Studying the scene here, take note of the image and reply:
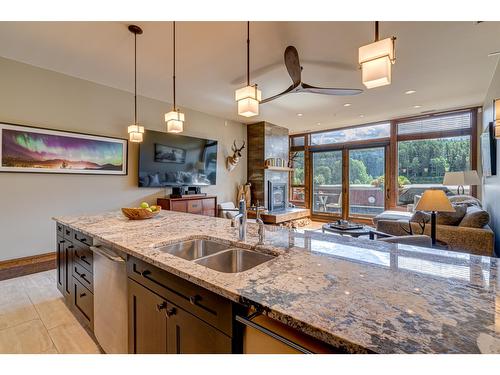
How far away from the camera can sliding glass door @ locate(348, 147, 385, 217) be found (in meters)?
6.50

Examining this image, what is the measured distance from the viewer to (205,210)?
5.10m

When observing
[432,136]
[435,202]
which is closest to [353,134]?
[432,136]

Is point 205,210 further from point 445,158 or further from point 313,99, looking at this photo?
point 445,158

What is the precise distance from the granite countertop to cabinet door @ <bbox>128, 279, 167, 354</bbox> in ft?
0.73

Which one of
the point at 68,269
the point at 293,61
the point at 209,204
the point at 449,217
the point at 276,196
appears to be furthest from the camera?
the point at 276,196

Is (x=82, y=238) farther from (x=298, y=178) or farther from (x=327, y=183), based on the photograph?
(x=298, y=178)

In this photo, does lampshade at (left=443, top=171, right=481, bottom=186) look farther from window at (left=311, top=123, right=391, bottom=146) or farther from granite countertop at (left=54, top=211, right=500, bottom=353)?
granite countertop at (left=54, top=211, right=500, bottom=353)

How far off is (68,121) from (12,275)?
2.25 meters

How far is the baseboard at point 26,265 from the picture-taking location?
3.09 meters

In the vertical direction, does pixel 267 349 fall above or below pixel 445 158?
below

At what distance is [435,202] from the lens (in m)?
2.42

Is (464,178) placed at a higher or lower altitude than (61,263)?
higher

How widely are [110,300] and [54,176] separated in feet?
9.78

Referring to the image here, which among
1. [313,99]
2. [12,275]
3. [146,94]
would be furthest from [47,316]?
[313,99]
